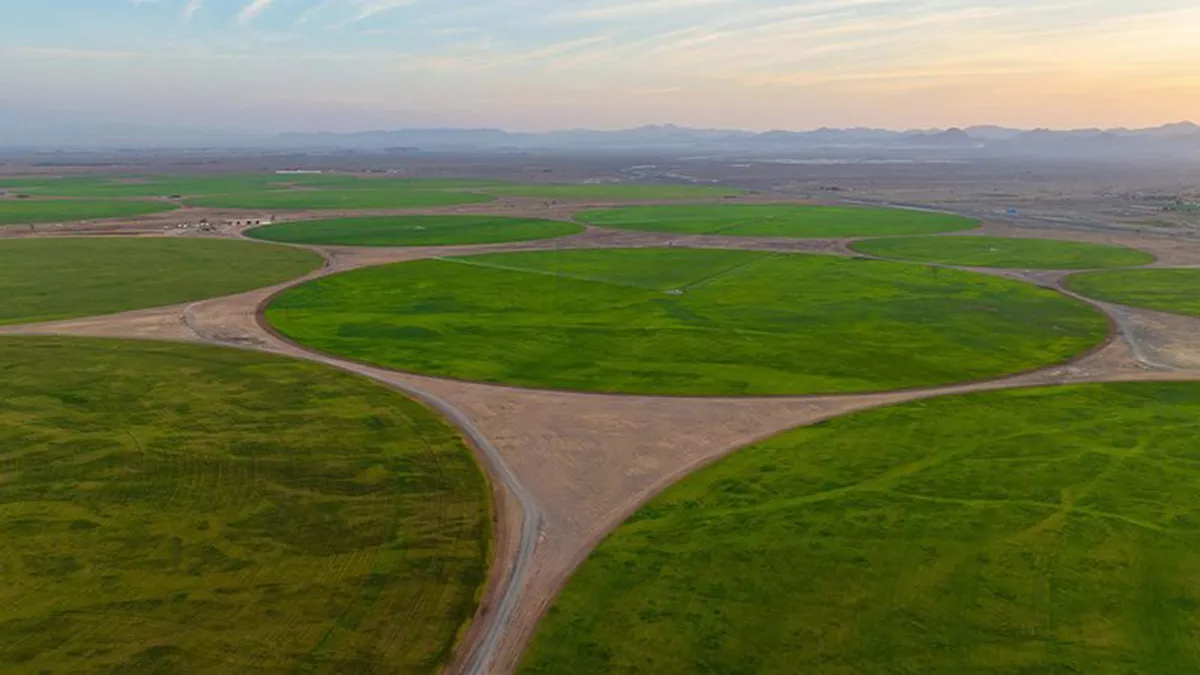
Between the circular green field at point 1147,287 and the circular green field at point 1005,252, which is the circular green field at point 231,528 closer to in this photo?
the circular green field at point 1147,287

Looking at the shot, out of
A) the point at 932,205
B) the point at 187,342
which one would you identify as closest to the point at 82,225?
the point at 187,342

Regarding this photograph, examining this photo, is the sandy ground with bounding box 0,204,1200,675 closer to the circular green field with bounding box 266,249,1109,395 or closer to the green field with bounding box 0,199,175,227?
the circular green field with bounding box 266,249,1109,395

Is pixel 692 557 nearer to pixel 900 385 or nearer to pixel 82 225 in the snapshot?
pixel 900 385

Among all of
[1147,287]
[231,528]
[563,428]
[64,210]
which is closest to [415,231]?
[64,210]

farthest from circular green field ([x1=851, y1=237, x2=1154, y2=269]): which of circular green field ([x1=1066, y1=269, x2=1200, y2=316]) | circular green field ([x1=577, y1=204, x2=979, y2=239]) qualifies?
circular green field ([x1=577, y1=204, x2=979, y2=239])

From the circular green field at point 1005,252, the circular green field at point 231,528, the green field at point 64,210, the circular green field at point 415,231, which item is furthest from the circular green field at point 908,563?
the green field at point 64,210

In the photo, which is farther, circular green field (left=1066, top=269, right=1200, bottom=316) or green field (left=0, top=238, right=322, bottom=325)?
circular green field (left=1066, top=269, right=1200, bottom=316)
